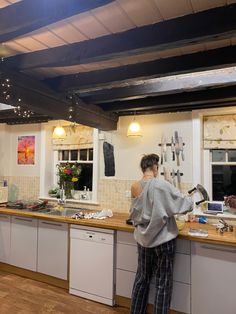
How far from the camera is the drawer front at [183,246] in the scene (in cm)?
238

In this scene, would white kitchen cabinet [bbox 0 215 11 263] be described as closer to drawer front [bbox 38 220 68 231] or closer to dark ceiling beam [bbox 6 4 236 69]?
drawer front [bbox 38 220 68 231]

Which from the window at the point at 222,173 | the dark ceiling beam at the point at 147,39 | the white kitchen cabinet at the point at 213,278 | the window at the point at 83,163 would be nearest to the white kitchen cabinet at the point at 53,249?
the window at the point at 83,163

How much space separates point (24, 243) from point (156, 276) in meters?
1.98

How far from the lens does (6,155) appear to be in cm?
447

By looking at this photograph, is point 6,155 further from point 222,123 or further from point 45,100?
point 222,123

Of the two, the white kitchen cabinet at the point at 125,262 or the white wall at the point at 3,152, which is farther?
the white wall at the point at 3,152

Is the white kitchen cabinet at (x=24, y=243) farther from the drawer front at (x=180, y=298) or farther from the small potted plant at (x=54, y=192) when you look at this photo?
the drawer front at (x=180, y=298)

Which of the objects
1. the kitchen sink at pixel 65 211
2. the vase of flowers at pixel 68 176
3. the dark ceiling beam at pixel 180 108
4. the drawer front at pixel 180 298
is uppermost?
the dark ceiling beam at pixel 180 108

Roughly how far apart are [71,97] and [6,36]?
1.16 metres

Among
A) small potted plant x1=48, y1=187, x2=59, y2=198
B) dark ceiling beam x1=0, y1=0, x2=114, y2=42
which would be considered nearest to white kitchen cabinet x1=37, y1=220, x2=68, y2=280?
small potted plant x1=48, y1=187, x2=59, y2=198

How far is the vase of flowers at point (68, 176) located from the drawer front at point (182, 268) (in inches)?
79.0

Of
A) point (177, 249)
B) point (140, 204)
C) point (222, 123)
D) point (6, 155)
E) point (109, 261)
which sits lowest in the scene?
point (109, 261)

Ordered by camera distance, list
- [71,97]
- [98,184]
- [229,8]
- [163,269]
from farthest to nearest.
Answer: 1. [98,184]
2. [71,97]
3. [163,269]
4. [229,8]

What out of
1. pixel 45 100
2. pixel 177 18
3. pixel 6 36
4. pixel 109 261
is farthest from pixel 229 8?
pixel 109 261
